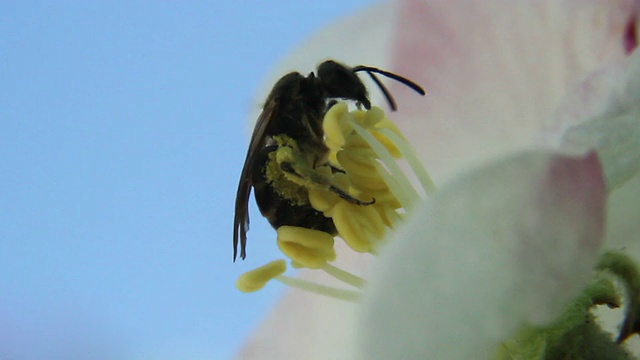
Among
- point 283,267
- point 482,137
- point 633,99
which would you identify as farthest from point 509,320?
point 482,137

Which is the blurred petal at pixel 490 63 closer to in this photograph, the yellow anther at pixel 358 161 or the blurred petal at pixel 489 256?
the yellow anther at pixel 358 161

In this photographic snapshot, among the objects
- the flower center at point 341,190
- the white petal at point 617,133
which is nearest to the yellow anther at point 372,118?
the flower center at point 341,190

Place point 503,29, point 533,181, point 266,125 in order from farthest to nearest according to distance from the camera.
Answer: point 503,29 < point 266,125 < point 533,181

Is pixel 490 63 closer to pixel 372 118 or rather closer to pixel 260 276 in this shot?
pixel 372 118

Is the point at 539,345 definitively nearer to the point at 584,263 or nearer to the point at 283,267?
the point at 584,263

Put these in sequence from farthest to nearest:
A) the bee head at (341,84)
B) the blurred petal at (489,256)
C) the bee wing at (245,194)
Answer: the bee head at (341,84) → the bee wing at (245,194) → the blurred petal at (489,256)

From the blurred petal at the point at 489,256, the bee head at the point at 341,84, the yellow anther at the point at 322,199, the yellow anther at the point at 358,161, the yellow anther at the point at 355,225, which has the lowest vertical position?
the blurred petal at the point at 489,256

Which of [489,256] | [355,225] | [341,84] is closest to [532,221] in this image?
[489,256]
